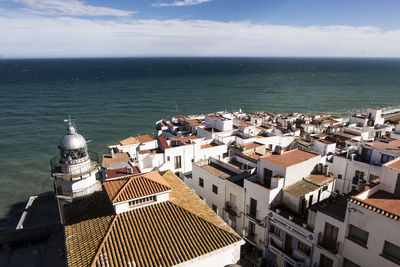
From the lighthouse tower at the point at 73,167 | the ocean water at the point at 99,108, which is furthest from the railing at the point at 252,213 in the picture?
the ocean water at the point at 99,108

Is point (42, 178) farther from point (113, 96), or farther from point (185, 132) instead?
point (113, 96)

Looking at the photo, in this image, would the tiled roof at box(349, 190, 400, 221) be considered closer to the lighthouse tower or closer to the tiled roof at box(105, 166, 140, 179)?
the tiled roof at box(105, 166, 140, 179)

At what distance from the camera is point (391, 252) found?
55.9ft

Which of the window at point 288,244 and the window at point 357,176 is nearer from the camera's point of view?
the window at point 288,244

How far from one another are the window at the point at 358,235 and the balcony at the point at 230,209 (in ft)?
39.7

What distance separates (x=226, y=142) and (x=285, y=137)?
12101 millimetres

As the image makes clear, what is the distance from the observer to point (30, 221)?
108 feet

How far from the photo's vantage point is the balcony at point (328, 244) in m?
19.6

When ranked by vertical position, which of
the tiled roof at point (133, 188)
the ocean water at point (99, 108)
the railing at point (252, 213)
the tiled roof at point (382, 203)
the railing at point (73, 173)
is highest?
the tiled roof at point (382, 203)

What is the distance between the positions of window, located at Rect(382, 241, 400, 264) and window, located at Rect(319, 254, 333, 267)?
14.0 ft

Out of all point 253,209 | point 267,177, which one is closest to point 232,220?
point 253,209

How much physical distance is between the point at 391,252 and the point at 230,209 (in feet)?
49.8

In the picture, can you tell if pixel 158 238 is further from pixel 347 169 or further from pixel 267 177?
pixel 347 169

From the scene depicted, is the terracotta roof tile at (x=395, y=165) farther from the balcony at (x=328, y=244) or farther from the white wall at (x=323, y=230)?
the balcony at (x=328, y=244)
